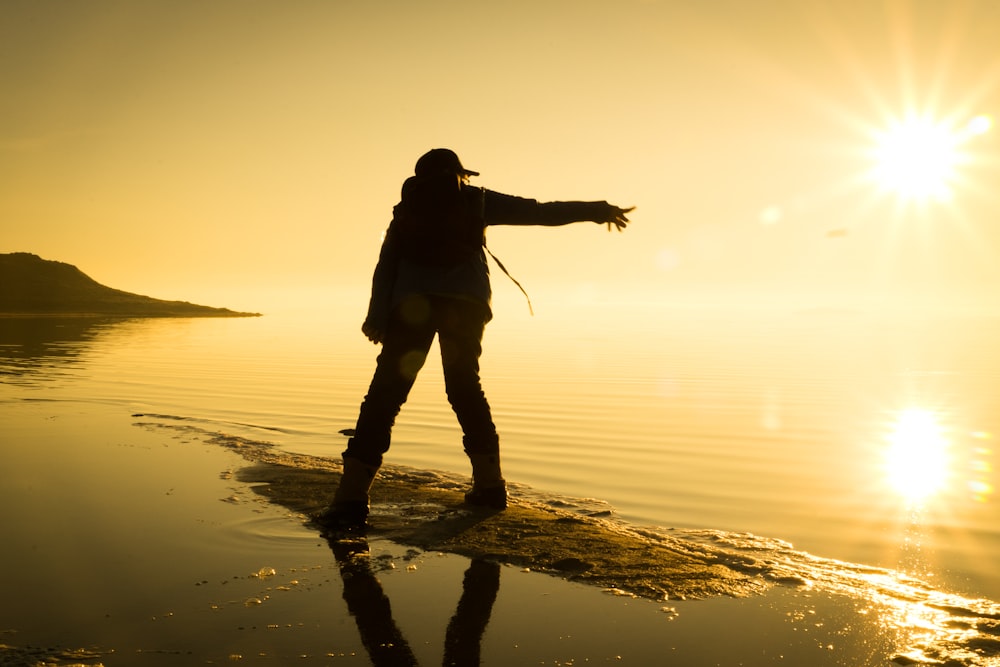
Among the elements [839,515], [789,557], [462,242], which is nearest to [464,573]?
[789,557]

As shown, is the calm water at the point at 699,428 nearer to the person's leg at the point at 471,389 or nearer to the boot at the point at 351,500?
the person's leg at the point at 471,389

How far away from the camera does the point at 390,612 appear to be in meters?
3.26

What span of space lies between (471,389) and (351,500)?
1133 millimetres

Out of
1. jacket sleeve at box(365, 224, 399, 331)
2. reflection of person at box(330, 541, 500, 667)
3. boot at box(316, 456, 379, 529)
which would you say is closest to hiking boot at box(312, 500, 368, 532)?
boot at box(316, 456, 379, 529)

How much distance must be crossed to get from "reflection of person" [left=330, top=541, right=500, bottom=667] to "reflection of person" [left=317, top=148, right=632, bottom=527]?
1.27 meters

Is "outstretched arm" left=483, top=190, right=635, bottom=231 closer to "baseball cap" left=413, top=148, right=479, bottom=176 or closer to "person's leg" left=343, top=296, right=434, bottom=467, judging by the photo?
"baseball cap" left=413, top=148, right=479, bottom=176

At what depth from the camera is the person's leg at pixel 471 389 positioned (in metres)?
5.29

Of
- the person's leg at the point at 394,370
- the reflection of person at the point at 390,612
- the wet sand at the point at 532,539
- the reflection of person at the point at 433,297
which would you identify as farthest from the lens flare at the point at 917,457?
the reflection of person at the point at 390,612

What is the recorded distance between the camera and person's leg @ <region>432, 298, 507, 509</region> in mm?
5293

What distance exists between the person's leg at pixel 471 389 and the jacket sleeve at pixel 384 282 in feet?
1.11

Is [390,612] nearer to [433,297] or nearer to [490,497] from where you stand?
[490,497]

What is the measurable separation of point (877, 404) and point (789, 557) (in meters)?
10.9

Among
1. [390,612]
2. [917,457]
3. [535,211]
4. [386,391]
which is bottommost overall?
[390,612]

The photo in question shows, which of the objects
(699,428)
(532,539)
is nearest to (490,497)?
(532,539)
